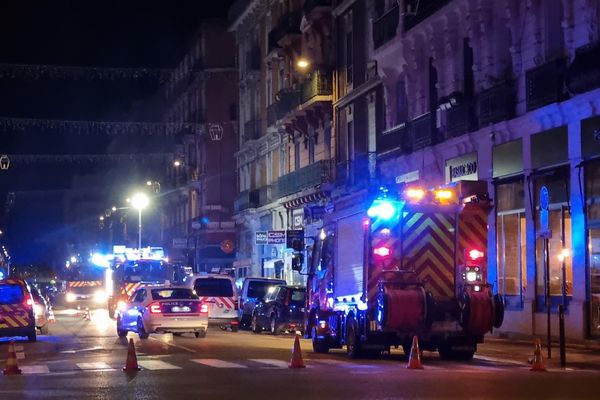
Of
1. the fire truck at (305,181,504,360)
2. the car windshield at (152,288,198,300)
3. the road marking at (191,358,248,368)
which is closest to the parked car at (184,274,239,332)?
the car windshield at (152,288,198,300)

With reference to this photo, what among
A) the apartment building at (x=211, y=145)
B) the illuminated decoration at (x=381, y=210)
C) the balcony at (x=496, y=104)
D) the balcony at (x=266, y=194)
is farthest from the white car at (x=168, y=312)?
the apartment building at (x=211, y=145)

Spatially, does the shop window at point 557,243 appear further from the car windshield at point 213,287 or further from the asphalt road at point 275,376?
the car windshield at point 213,287

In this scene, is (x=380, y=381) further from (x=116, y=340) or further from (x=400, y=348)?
(x=116, y=340)

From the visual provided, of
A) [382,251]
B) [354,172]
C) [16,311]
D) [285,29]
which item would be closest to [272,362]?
[382,251]

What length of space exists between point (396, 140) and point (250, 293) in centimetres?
740

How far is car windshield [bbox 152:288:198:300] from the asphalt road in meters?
4.45

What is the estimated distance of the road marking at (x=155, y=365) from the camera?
18891 mm

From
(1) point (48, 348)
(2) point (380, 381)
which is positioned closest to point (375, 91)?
(1) point (48, 348)

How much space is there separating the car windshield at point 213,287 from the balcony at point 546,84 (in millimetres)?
12410

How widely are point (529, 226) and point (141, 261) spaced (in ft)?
75.5

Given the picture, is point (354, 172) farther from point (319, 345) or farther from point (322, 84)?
point (319, 345)

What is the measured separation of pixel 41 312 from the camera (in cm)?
3366

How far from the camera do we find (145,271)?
156ft

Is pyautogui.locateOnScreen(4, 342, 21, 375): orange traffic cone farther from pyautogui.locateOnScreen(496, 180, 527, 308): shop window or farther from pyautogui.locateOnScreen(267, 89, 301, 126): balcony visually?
pyautogui.locateOnScreen(267, 89, 301, 126): balcony
